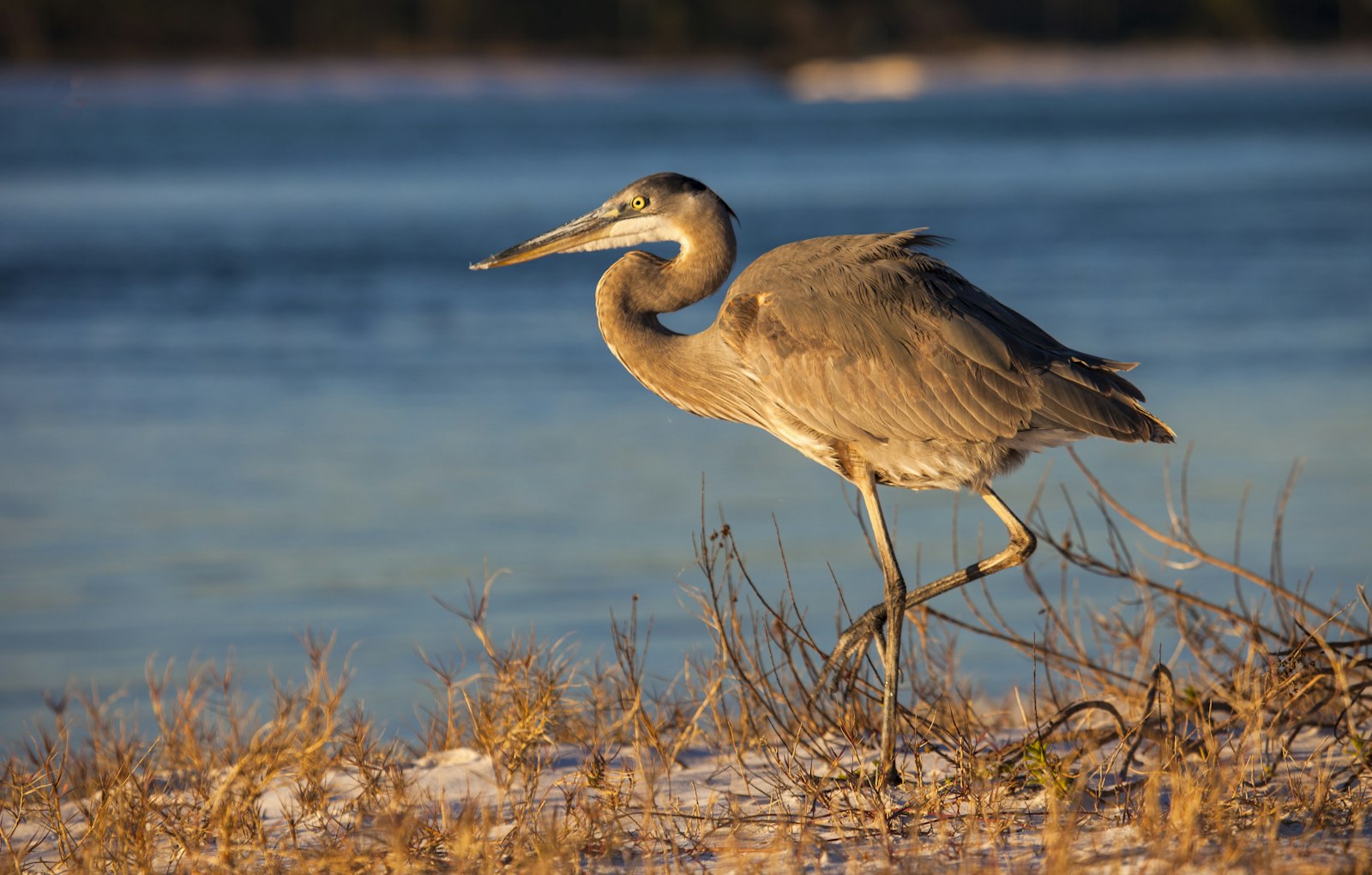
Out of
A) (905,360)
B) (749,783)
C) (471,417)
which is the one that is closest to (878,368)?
(905,360)

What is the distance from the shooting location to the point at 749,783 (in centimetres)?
441

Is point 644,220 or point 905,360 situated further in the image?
point 644,220

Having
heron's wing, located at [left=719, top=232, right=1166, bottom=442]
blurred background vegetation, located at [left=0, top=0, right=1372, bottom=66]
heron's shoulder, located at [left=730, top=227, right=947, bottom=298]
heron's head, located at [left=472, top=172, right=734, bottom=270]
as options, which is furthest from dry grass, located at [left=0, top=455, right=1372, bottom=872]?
blurred background vegetation, located at [left=0, top=0, right=1372, bottom=66]

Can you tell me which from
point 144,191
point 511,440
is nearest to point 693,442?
point 511,440

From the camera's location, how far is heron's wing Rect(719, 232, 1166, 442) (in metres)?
4.76

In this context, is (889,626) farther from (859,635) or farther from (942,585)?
(942,585)

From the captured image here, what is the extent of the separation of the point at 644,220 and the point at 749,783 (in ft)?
6.07

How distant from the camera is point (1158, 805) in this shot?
412 centimetres

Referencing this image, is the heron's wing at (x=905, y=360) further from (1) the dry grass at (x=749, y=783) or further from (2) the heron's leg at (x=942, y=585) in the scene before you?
(1) the dry grass at (x=749, y=783)

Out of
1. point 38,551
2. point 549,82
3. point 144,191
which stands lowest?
point 38,551

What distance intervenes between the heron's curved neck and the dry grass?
0.58 meters

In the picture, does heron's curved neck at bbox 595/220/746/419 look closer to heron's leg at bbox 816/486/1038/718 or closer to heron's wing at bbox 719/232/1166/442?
Result: heron's wing at bbox 719/232/1166/442

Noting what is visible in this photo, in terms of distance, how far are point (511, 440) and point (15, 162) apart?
36547mm

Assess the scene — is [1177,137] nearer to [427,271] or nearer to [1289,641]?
[427,271]
